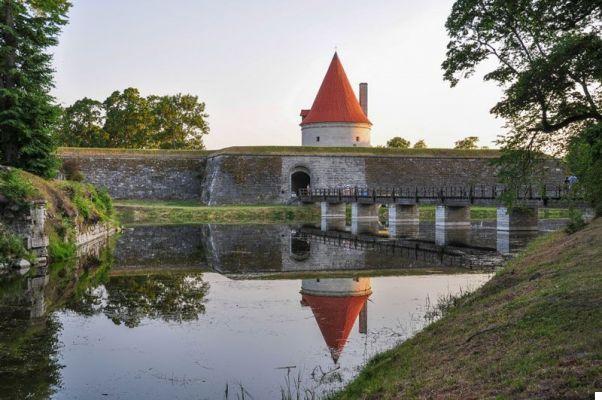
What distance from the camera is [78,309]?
10102 millimetres

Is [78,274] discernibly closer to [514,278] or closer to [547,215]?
[514,278]

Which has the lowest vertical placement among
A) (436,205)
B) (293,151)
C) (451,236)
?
(451,236)

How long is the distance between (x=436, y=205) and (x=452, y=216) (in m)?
0.87

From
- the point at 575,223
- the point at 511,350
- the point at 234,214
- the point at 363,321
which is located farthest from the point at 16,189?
the point at 234,214

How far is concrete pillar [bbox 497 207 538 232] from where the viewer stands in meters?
23.6

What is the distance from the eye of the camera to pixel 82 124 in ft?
174

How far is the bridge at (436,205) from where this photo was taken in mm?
23500

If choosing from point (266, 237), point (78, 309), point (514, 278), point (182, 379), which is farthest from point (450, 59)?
point (266, 237)

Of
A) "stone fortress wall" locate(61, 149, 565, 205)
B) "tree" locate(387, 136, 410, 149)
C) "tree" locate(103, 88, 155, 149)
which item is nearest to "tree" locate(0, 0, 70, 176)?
"stone fortress wall" locate(61, 149, 565, 205)

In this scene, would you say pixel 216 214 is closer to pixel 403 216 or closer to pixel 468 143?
pixel 403 216

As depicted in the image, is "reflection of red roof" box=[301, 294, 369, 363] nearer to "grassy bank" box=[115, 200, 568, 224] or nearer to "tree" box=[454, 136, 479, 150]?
"grassy bank" box=[115, 200, 568, 224]

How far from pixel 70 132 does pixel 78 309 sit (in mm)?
46624

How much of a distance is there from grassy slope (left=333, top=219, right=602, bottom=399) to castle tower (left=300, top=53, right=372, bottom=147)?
122 ft

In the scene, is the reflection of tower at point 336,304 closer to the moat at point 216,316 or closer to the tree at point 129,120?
the moat at point 216,316
